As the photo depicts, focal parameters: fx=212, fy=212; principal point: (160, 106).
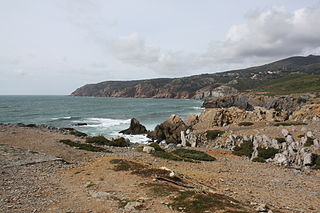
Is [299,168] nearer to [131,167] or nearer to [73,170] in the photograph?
[131,167]

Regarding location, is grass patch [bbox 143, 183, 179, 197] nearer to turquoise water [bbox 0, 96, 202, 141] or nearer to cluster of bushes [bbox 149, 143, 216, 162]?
cluster of bushes [bbox 149, 143, 216, 162]

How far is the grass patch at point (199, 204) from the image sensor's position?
23.3 feet

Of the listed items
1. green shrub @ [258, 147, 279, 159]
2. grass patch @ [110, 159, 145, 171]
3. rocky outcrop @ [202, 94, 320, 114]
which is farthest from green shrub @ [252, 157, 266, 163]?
rocky outcrop @ [202, 94, 320, 114]

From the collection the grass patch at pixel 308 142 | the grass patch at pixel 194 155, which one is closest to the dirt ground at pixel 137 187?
the grass patch at pixel 194 155

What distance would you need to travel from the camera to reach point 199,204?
741 cm

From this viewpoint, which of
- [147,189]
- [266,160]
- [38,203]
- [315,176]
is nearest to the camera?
[38,203]

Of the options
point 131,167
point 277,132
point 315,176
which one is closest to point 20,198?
point 131,167

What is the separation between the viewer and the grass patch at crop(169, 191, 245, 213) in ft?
23.3

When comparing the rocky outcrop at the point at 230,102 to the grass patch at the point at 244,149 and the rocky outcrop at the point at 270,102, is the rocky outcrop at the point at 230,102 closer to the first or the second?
the rocky outcrop at the point at 270,102

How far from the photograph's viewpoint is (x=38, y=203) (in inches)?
314

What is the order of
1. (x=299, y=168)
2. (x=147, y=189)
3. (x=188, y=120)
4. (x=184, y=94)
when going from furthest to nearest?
(x=184, y=94) → (x=188, y=120) → (x=299, y=168) → (x=147, y=189)

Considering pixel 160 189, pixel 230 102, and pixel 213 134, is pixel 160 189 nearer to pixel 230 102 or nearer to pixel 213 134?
pixel 213 134

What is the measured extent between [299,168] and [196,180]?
1058 centimetres

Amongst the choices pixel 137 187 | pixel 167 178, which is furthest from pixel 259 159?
pixel 137 187
